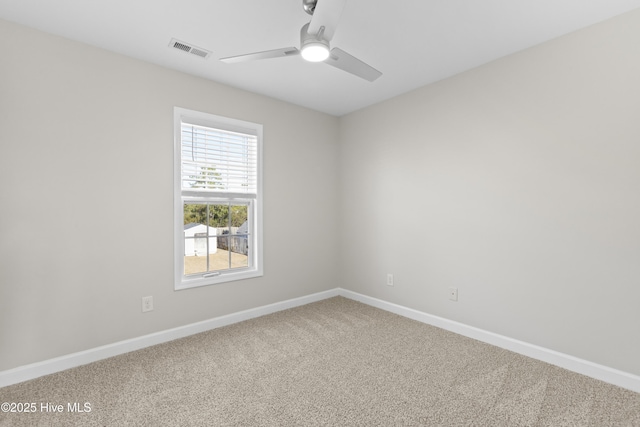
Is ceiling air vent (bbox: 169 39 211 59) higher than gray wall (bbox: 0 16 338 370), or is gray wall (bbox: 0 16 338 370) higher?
ceiling air vent (bbox: 169 39 211 59)

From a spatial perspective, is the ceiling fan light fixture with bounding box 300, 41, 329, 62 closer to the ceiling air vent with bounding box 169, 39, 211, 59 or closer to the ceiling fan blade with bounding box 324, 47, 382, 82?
the ceiling fan blade with bounding box 324, 47, 382, 82

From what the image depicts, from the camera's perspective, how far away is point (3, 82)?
78.9 inches

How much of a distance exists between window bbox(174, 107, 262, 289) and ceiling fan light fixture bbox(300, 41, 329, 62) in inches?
62.8

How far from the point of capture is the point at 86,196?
229 centimetres

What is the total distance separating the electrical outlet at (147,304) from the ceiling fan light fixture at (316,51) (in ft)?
7.54

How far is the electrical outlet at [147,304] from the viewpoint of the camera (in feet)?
8.40

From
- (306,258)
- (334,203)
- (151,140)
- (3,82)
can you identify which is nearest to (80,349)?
(151,140)

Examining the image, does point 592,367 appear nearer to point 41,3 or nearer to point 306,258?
point 306,258

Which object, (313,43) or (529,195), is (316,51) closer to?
(313,43)

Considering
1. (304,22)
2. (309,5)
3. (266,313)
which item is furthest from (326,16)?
(266,313)

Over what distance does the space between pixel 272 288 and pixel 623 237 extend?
2.98m

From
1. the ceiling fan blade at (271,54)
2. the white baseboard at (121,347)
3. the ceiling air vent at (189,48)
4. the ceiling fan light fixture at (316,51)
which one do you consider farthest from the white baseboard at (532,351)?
the ceiling air vent at (189,48)

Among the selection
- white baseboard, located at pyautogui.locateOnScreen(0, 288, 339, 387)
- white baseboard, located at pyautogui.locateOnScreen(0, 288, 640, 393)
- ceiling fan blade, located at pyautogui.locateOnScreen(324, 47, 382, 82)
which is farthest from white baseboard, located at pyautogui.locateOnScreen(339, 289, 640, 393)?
ceiling fan blade, located at pyautogui.locateOnScreen(324, 47, 382, 82)

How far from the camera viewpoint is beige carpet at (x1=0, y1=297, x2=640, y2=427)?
1682 mm
